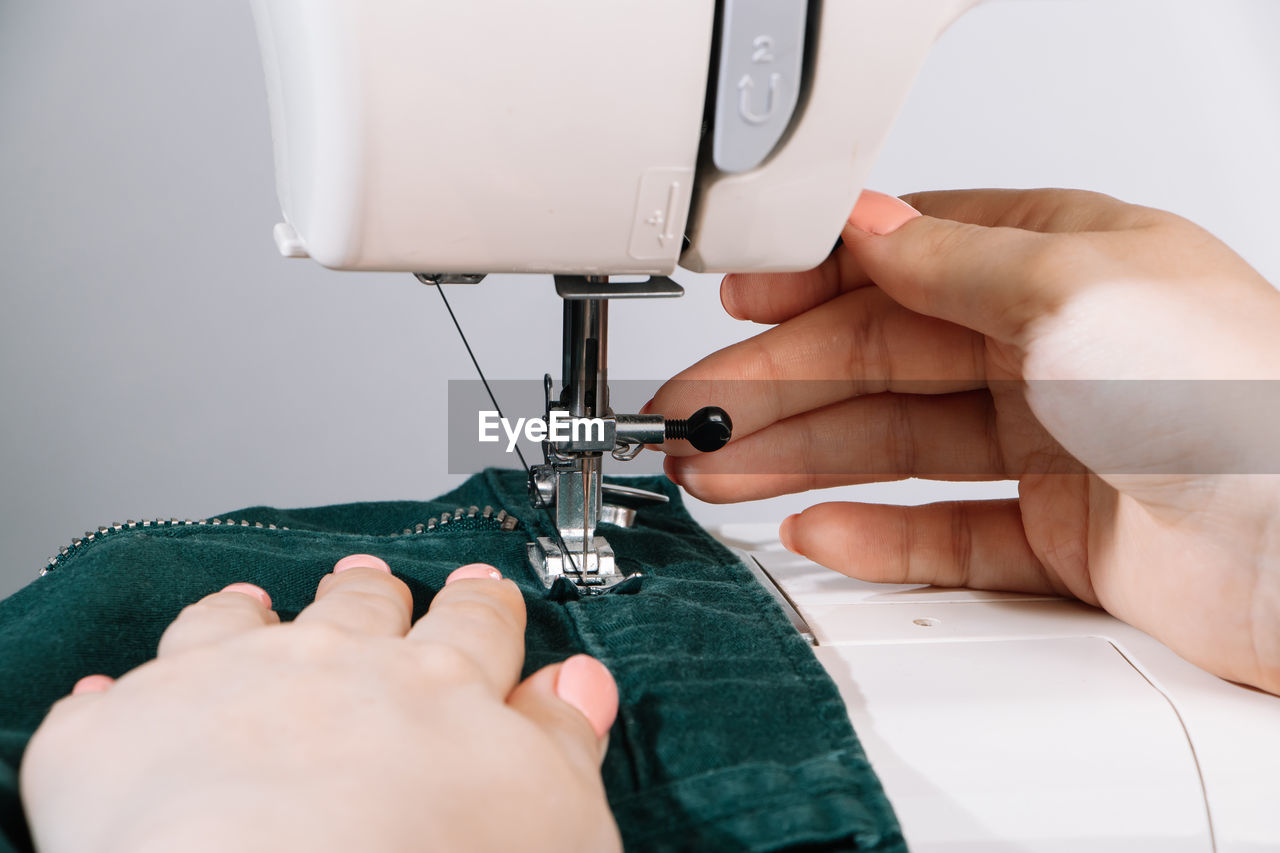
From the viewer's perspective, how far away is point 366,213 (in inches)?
23.4

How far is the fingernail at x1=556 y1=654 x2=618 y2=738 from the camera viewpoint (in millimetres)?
575

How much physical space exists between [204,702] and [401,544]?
0.42 metres

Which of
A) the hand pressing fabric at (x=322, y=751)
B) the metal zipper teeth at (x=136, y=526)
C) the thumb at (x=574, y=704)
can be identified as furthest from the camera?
the metal zipper teeth at (x=136, y=526)

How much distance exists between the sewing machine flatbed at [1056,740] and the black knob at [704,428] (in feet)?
0.49

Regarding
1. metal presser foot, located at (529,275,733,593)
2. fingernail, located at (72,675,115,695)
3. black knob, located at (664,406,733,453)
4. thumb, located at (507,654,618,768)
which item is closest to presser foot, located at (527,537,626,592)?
metal presser foot, located at (529,275,733,593)

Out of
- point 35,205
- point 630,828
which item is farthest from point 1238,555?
point 35,205

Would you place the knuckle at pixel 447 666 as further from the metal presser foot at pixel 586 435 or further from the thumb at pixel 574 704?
the metal presser foot at pixel 586 435

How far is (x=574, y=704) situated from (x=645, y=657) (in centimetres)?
11

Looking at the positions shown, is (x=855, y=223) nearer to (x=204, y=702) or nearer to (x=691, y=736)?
(x=691, y=736)

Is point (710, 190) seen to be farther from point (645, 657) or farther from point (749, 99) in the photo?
point (645, 657)

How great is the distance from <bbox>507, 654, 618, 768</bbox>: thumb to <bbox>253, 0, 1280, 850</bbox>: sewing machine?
17 cm

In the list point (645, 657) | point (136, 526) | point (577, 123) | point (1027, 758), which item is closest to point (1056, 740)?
point (1027, 758)

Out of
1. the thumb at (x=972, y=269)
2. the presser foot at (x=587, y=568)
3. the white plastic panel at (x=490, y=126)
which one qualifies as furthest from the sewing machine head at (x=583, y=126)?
the presser foot at (x=587, y=568)

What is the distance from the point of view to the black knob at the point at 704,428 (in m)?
0.82
